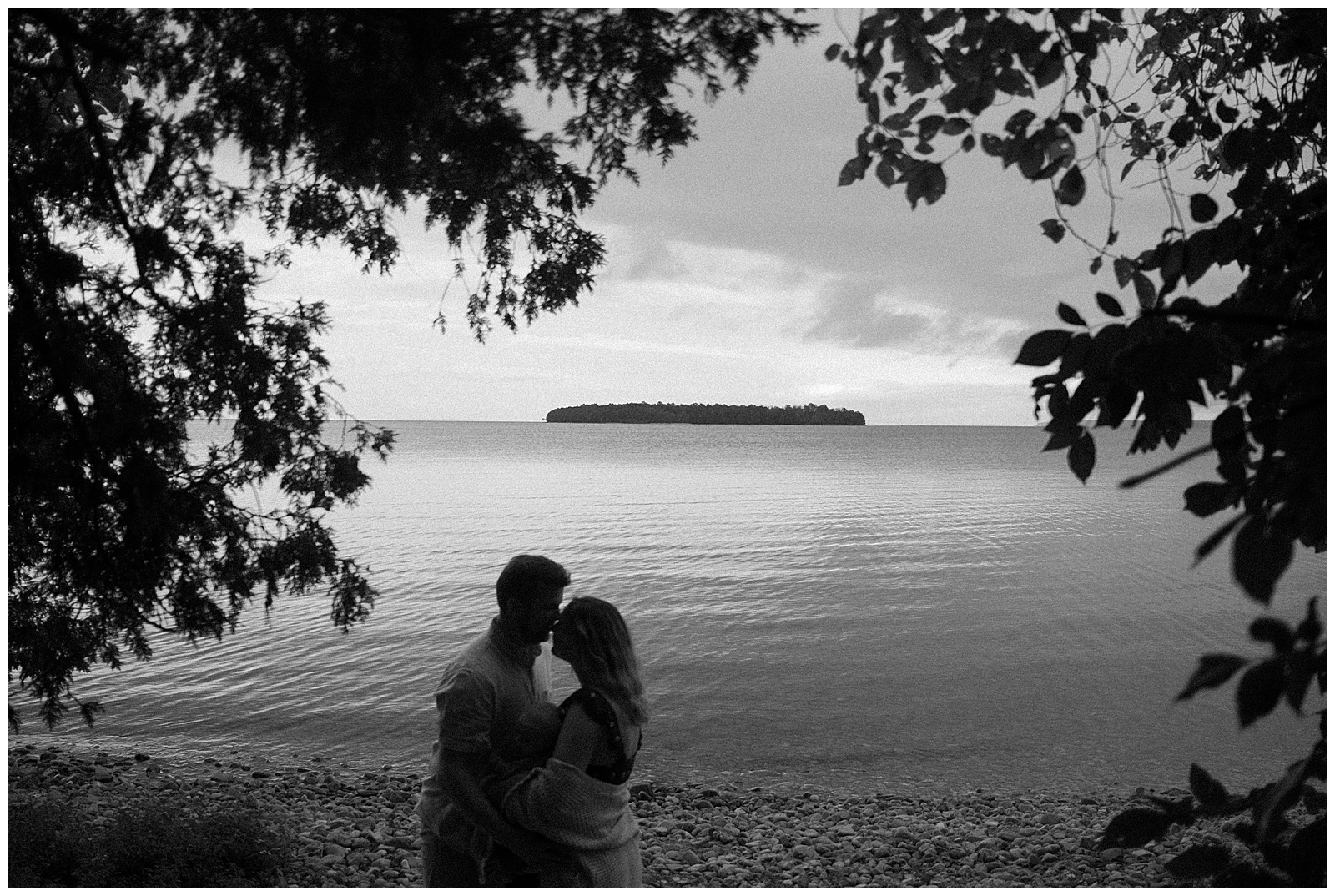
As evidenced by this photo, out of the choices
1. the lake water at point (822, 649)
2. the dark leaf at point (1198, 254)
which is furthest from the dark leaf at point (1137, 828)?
the lake water at point (822, 649)

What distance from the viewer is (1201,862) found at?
2111mm

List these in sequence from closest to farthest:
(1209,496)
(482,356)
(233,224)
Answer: (1209,496) → (233,224) → (482,356)

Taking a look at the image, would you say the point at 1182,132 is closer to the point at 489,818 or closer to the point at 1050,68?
the point at 1050,68

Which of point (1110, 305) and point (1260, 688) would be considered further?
point (1110, 305)

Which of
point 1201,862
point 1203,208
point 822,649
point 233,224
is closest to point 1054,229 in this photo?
point 1203,208

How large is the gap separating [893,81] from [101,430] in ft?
10.7

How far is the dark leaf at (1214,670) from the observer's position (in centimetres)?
120

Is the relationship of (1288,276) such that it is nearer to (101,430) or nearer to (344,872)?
(101,430)

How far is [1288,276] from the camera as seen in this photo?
242 cm

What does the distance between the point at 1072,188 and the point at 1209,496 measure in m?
1.08

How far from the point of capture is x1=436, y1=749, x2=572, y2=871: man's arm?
10.3 ft

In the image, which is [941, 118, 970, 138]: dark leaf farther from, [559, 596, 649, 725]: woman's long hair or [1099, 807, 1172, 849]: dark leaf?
[559, 596, 649, 725]: woman's long hair

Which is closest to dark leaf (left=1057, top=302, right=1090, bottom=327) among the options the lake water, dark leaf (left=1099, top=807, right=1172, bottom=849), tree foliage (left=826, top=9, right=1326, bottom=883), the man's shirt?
tree foliage (left=826, top=9, right=1326, bottom=883)

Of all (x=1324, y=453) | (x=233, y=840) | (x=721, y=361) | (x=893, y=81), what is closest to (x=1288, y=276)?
(x=893, y=81)
